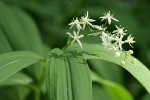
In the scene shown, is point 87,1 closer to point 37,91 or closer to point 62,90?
point 37,91

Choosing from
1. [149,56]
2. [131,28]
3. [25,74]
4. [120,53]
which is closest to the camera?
[120,53]

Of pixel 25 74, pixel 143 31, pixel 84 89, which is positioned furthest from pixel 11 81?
pixel 143 31

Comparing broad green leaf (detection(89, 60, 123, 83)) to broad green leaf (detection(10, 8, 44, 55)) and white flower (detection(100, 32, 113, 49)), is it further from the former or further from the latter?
white flower (detection(100, 32, 113, 49))

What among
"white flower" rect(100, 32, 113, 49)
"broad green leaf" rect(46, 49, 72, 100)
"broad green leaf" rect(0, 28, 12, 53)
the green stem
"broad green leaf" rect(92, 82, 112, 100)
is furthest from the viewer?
"broad green leaf" rect(92, 82, 112, 100)

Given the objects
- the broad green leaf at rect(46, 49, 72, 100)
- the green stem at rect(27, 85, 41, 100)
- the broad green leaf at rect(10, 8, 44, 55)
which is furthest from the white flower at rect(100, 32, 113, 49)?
the broad green leaf at rect(10, 8, 44, 55)

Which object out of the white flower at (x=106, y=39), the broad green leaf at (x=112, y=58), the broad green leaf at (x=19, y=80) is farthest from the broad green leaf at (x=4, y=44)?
the white flower at (x=106, y=39)

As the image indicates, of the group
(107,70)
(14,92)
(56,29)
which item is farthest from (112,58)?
(56,29)
